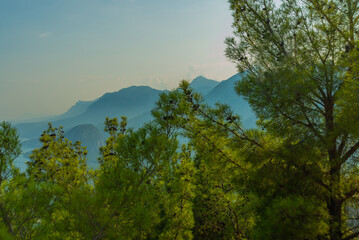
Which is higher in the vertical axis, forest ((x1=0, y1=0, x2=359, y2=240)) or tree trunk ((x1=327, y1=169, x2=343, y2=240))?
forest ((x1=0, y1=0, x2=359, y2=240))

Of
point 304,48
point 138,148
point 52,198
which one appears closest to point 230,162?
point 138,148

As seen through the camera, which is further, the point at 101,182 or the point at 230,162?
the point at 230,162

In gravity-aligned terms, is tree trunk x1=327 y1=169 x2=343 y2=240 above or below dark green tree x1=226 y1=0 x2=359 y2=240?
below

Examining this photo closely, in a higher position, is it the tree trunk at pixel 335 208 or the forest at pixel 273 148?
the forest at pixel 273 148

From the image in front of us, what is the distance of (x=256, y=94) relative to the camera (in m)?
3.63

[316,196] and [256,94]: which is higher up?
[256,94]

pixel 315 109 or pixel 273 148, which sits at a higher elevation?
pixel 315 109

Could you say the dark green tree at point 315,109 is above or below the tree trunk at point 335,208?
above

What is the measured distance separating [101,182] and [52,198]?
120 cm

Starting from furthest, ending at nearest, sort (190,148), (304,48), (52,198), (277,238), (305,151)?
(190,148) < (52,198) < (304,48) < (305,151) < (277,238)

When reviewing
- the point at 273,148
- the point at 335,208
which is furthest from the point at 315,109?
the point at 335,208

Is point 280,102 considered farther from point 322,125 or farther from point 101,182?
point 101,182

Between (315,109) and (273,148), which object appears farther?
(273,148)

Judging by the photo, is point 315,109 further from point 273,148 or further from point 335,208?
point 335,208
